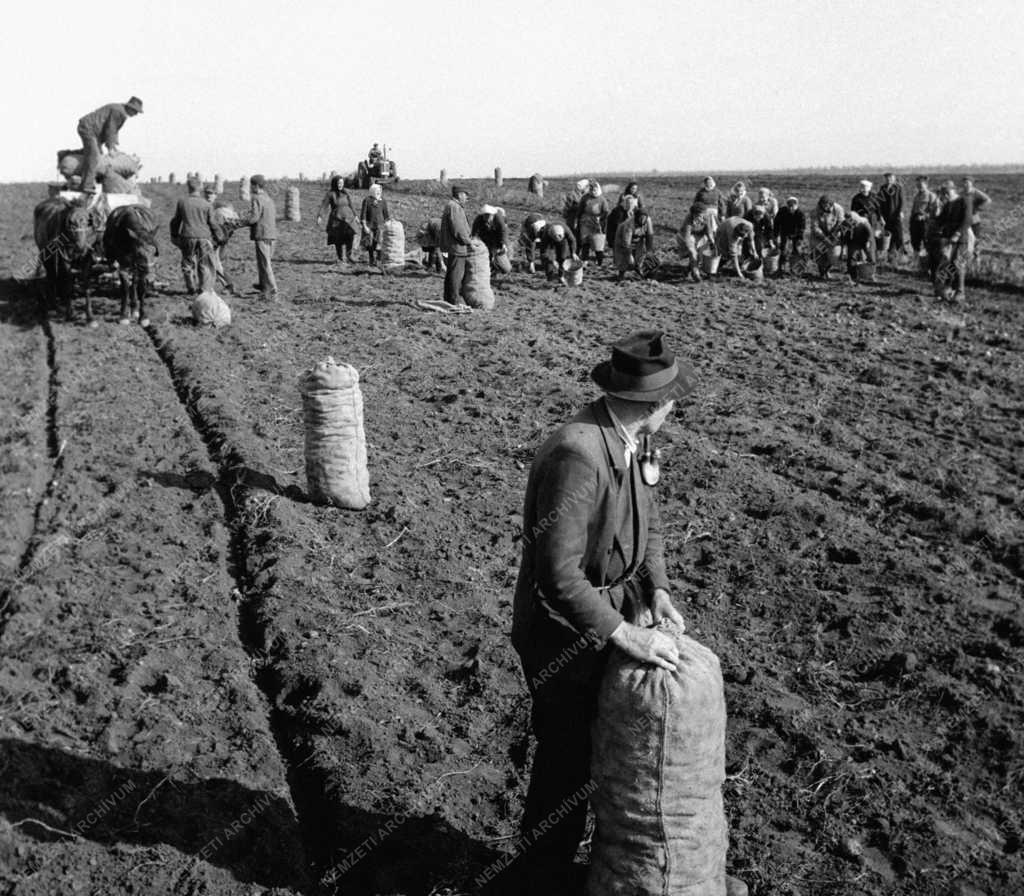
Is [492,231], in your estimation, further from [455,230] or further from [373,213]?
[373,213]

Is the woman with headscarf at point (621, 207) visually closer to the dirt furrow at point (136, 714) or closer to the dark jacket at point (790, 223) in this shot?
the dark jacket at point (790, 223)

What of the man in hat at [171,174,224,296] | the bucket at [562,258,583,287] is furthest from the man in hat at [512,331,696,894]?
the bucket at [562,258,583,287]

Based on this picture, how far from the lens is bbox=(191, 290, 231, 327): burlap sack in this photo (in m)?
13.4

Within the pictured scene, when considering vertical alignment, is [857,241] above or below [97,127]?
below

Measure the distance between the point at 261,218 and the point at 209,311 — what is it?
1.94m

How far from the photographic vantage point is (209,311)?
1345 centimetres

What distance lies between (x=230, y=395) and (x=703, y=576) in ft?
18.2

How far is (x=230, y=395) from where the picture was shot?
406 inches

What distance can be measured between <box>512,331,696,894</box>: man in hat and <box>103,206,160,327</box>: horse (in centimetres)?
1095

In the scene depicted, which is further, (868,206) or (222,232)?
(868,206)

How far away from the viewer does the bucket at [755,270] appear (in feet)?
56.3

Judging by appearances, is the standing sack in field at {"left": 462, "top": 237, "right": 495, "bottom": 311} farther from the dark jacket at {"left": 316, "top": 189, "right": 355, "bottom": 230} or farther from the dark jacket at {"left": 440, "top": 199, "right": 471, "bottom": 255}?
the dark jacket at {"left": 316, "top": 189, "right": 355, "bottom": 230}

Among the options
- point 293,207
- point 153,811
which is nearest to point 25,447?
point 153,811

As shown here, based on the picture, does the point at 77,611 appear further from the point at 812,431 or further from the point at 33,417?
the point at 812,431
